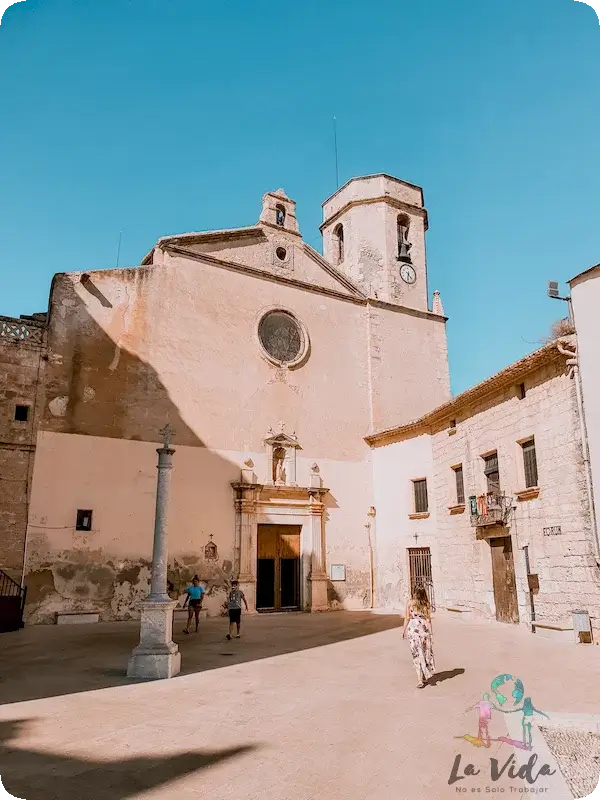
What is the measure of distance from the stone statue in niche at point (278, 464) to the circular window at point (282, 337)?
3036mm

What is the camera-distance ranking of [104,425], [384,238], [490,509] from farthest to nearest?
1. [384,238]
2. [104,425]
3. [490,509]

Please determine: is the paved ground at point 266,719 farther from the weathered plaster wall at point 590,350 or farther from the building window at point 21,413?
the building window at point 21,413

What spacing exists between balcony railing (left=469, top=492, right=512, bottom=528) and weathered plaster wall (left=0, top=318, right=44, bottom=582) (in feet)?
38.6

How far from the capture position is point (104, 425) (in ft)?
53.1

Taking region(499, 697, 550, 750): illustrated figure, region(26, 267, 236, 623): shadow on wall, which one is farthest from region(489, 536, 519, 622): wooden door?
region(499, 697, 550, 750): illustrated figure

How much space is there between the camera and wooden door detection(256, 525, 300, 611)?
18297 millimetres

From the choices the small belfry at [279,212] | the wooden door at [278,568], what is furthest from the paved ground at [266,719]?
the small belfry at [279,212]

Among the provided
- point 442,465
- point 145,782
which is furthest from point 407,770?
point 442,465

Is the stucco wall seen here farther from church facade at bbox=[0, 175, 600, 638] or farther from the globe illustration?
the globe illustration

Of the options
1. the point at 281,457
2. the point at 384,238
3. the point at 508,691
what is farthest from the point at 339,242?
the point at 508,691

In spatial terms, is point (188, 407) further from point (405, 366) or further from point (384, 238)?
point (384, 238)

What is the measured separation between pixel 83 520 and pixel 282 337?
8.93 meters

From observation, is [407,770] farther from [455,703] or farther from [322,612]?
[322,612]

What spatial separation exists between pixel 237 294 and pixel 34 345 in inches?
264
